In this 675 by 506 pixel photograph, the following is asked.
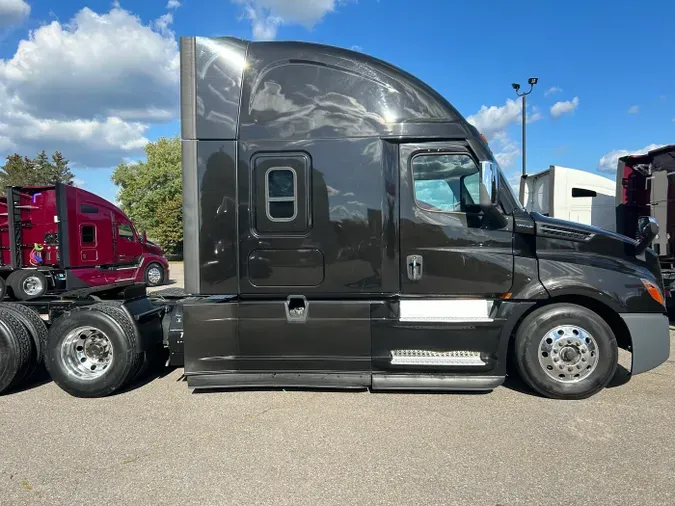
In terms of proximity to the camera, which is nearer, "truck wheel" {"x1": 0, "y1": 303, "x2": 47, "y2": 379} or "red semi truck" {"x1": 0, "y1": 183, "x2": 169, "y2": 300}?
"truck wheel" {"x1": 0, "y1": 303, "x2": 47, "y2": 379}

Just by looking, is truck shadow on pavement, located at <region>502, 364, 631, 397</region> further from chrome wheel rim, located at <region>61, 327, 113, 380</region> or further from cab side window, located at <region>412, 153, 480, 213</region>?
chrome wheel rim, located at <region>61, 327, 113, 380</region>

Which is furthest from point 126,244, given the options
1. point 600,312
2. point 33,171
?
point 33,171

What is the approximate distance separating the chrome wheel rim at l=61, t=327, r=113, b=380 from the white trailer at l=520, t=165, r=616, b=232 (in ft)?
28.2

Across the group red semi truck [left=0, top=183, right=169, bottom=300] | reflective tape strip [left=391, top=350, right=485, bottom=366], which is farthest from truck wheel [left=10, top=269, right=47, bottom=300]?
reflective tape strip [left=391, top=350, right=485, bottom=366]

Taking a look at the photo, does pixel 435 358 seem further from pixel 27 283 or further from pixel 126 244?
pixel 126 244

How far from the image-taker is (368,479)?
9.80 feet

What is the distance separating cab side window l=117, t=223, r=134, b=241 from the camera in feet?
41.3

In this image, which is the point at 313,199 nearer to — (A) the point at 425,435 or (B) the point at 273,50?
(B) the point at 273,50

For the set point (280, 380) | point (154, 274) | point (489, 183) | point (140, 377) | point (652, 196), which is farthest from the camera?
point (154, 274)

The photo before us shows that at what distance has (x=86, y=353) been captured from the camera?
463cm

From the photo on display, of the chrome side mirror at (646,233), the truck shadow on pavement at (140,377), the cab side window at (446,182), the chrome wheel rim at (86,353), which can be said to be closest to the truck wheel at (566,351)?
the chrome side mirror at (646,233)

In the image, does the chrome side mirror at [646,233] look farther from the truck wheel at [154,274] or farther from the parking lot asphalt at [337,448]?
the truck wheel at [154,274]

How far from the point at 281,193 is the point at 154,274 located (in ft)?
38.1

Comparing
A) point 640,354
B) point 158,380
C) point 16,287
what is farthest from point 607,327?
point 16,287
